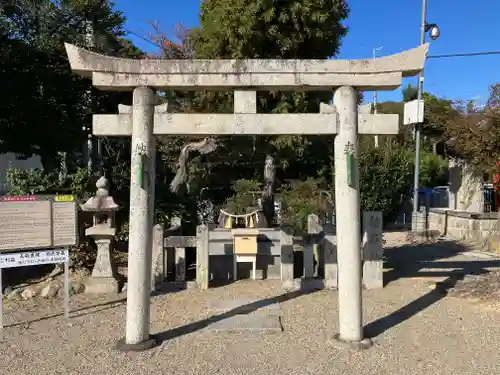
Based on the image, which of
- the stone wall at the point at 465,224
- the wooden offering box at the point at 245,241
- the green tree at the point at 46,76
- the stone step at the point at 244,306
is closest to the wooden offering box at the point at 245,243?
the wooden offering box at the point at 245,241

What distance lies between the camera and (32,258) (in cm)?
567

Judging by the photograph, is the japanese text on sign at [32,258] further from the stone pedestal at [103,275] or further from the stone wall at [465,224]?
the stone wall at [465,224]

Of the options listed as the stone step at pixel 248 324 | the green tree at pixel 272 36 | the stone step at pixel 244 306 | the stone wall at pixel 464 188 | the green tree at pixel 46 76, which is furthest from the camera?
the stone wall at pixel 464 188

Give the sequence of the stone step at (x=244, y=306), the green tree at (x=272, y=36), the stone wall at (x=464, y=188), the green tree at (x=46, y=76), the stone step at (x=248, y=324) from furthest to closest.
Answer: the stone wall at (x=464, y=188), the green tree at (x=272, y=36), the green tree at (x=46, y=76), the stone step at (x=244, y=306), the stone step at (x=248, y=324)

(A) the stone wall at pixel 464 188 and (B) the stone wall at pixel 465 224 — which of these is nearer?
(B) the stone wall at pixel 465 224

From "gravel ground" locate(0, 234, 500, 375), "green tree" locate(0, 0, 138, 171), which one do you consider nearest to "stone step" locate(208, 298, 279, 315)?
→ "gravel ground" locate(0, 234, 500, 375)

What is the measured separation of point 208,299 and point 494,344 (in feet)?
12.3

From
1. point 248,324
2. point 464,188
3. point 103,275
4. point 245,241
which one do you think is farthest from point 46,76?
point 464,188

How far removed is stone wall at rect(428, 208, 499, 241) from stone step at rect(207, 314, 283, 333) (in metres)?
8.72

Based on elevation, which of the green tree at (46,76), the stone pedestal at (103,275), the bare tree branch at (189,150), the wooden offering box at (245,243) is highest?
the green tree at (46,76)

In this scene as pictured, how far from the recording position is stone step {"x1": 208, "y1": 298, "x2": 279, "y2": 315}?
6199mm

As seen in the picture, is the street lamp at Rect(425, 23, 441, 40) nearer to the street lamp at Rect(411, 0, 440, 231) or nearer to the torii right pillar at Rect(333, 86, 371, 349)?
the street lamp at Rect(411, 0, 440, 231)

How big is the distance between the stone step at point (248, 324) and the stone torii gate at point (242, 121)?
872 mm

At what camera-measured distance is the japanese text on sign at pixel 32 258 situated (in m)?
5.49
